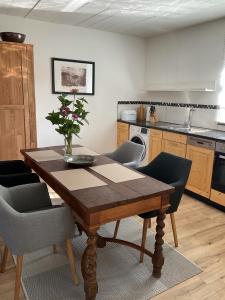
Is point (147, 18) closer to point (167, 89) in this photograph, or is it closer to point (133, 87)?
point (167, 89)

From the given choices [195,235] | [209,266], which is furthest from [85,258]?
[195,235]

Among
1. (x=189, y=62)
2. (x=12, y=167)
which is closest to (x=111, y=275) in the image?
(x=12, y=167)

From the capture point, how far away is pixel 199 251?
2248mm

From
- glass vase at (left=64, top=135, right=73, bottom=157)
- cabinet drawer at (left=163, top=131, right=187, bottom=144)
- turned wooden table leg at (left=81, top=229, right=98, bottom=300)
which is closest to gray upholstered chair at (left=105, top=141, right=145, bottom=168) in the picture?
glass vase at (left=64, top=135, right=73, bottom=157)

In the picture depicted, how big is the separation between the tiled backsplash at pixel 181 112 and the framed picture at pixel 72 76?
0.77m

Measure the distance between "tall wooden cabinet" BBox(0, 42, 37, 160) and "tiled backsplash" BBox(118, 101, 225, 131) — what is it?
1.88 meters

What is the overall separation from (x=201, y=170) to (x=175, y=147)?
1.71ft

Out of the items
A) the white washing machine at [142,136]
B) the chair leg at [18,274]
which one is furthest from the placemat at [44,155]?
the white washing machine at [142,136]

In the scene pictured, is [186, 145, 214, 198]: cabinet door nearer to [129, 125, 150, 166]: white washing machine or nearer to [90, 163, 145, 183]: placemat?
[129, 125, 150, 166]: white washing machine

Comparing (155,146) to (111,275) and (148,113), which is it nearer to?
(148,113)

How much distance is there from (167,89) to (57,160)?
106 inches

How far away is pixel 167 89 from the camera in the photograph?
14.0 ft

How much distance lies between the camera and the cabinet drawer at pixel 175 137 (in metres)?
3.43

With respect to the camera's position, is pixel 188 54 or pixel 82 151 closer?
pixel 82 151
